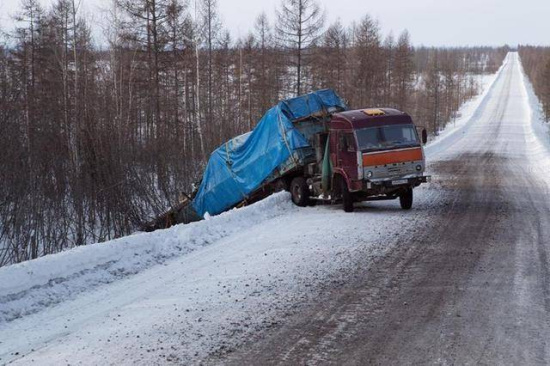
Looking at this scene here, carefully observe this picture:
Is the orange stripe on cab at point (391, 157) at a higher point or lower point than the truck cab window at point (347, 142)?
lower

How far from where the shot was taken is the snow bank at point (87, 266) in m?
7.02

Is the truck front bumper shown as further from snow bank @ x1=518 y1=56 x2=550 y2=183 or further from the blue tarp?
snow bank @ x1=518 y1=56 x2=550 y2=183

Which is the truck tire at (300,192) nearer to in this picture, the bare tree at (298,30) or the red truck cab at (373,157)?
the red truck cab at (373,157)

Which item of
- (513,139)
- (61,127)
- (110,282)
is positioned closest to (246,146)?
(61,127)

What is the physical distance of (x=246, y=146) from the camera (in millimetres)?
17828

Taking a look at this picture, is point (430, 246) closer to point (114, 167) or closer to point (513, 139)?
point (114, 167)

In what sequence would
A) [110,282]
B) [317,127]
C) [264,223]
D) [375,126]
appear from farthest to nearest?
[317,127] → [375,126] → [264,223] → [110,282]

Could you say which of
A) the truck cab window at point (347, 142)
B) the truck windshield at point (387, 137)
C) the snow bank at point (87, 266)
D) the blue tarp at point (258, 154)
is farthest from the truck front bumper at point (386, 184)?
the snow bank at point (87, 266)

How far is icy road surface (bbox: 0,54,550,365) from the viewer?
17.9 ft

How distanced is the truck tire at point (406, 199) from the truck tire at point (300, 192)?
8.75 ft

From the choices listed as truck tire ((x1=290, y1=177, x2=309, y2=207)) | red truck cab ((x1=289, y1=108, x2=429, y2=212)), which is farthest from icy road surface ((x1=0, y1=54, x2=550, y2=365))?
truck tire ((x1=290, y1=177, x2=309, y2=207))

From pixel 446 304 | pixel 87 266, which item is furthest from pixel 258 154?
pixel 446 304

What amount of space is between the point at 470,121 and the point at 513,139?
2960 centimetres

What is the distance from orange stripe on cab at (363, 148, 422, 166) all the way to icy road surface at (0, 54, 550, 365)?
162cm
